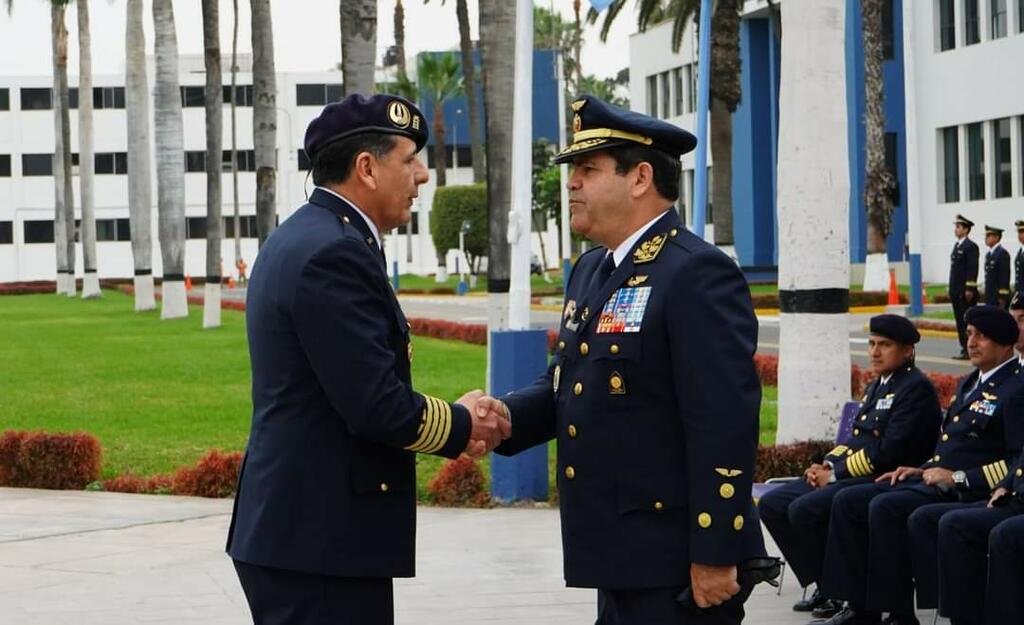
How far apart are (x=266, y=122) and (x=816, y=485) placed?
2457 cm

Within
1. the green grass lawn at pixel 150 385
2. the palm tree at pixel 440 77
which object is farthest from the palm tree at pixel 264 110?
the palm tree at pixel 440 77

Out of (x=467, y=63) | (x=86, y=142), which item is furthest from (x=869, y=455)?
(x=86, y=142)

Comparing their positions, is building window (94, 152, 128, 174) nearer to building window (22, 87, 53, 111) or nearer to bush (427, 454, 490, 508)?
building window (22, 87, 53, 111)

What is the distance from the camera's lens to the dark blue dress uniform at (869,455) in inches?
306

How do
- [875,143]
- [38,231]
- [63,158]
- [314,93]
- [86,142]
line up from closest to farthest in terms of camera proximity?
[875,143] < [86,142] < [63,158] < [38,231] < [314,93]

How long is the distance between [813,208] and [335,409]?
6.38 metres

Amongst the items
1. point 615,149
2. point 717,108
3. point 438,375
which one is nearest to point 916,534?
point 615,149

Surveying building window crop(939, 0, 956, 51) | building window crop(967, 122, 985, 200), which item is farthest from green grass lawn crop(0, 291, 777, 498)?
building window crop(939, 0, 956, 51)

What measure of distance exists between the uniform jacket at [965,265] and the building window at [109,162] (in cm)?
7169

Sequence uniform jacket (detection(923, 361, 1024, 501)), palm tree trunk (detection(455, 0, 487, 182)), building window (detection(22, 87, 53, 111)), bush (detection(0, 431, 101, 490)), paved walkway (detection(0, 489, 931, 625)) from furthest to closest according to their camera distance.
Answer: building window (detection(22, 87, 53, 111)), palm tree trunk (detection(455, 0, 487, 182)), bush (detection(0, 431, 101, 490)), paved walkway (detection(0, 489, 931, 625)), uniform jacket (detection(923, 361, 1024, 501))

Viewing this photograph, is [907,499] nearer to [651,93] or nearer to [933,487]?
[933,487]

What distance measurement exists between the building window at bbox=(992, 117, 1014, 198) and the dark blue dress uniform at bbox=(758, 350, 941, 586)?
39160 millimetres

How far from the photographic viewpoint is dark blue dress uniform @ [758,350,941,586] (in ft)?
25.5

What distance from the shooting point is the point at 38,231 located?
9138 cm
